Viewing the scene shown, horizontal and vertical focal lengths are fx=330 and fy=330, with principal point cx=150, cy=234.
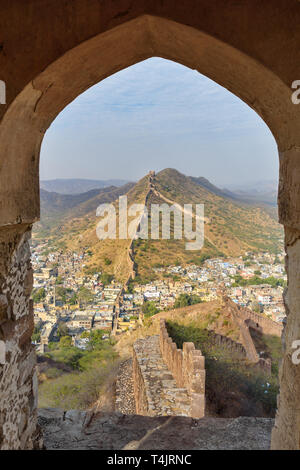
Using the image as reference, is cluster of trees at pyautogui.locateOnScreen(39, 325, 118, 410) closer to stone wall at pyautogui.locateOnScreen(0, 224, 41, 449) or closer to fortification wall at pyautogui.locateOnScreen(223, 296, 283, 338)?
fortification wall at pyautogui.locateOnScreen(223, 296, 283, 338)

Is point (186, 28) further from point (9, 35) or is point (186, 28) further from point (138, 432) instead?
point (138, 432)

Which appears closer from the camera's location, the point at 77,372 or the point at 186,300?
the point at 77,372

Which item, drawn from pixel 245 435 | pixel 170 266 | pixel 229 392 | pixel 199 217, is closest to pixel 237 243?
pixel 199 217

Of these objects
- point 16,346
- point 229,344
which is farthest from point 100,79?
point 229,344

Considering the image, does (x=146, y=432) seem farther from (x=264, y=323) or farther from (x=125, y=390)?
(x=264, y=323)

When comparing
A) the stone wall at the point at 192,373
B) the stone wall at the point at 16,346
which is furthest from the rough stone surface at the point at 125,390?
the stone wall at the point at 16,346

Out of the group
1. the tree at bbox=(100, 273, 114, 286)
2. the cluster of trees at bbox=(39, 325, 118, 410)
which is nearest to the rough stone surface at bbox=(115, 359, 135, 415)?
the cluster of trees at bbox=(39, 325, 118, 410)
